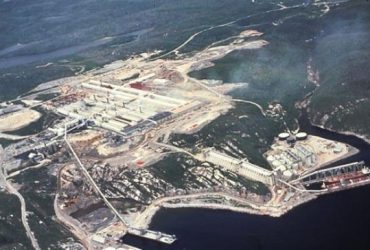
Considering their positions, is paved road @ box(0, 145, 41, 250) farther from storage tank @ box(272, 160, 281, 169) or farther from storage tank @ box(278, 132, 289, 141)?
storage tank @ box(278, 132, 289, 141)

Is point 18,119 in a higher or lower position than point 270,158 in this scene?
higher

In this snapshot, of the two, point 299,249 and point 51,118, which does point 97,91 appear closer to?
point 51,118

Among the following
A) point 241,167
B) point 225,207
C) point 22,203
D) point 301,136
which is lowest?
point 225,207

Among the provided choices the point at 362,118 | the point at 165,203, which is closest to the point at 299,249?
the point at 165,203

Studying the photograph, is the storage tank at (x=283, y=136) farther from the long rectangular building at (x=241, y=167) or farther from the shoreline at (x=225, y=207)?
the shoreline at (x=225, y=207)

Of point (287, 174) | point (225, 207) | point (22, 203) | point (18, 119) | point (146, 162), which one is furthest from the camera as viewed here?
point (18, 119)

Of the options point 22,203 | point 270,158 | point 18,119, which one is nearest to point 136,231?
point 22,203

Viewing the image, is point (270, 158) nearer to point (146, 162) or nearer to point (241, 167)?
point (241, 167)

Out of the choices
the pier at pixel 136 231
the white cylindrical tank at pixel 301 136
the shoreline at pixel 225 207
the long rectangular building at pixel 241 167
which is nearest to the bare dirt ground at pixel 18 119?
the pier at pixel 136 231

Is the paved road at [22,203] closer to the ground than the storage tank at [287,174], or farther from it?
farther from it

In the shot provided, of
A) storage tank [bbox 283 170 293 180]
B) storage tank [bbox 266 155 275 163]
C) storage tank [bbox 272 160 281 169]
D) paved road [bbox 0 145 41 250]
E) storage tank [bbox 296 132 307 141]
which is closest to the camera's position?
paved road [bbox 0 145 41 250]

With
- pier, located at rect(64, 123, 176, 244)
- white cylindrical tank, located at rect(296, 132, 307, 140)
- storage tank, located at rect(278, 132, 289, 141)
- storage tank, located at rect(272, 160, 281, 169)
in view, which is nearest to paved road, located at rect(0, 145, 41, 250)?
pier, located at rect(64, 123, 176, 244)
